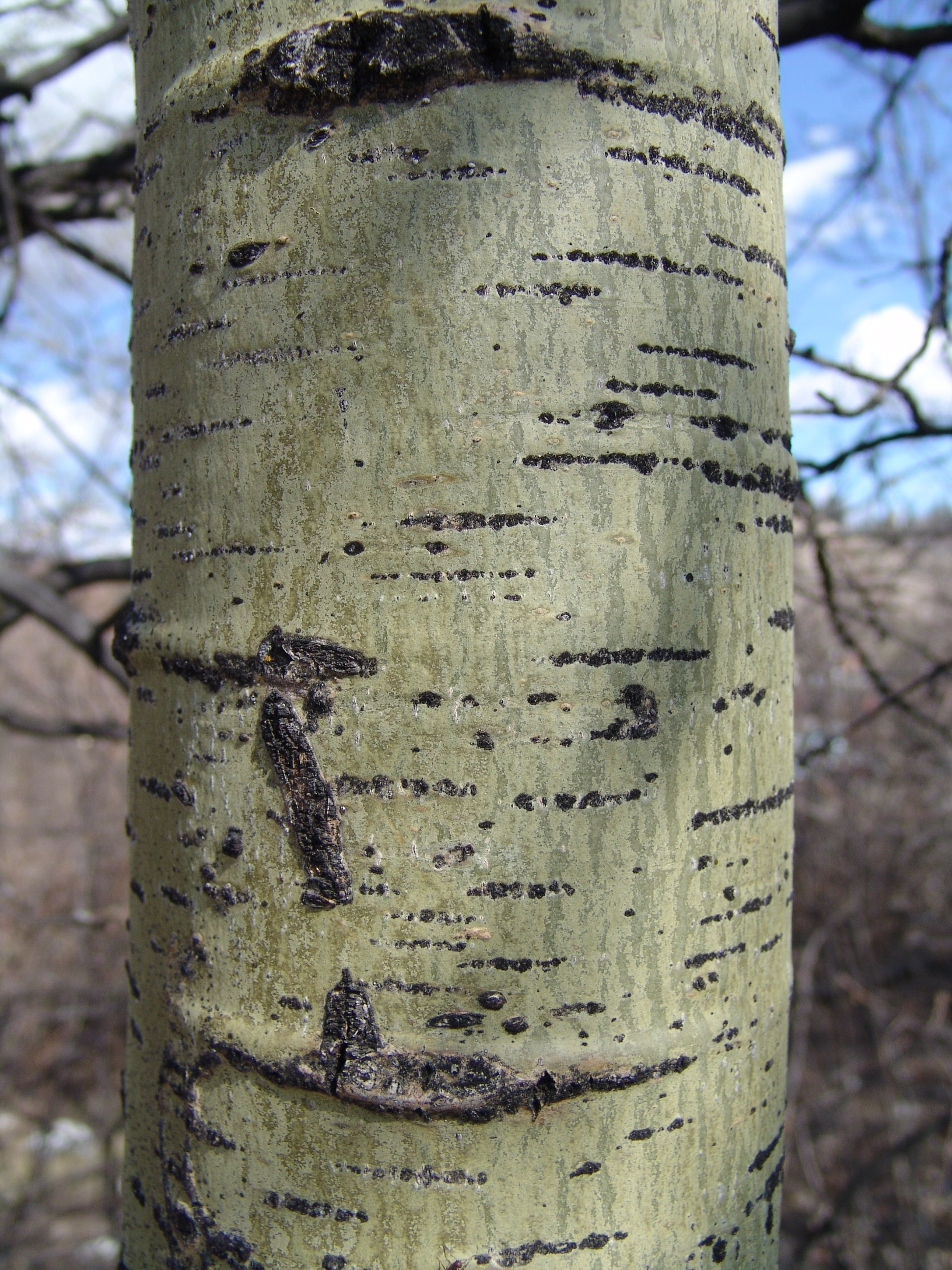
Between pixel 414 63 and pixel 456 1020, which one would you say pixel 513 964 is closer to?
pixel 456 1020

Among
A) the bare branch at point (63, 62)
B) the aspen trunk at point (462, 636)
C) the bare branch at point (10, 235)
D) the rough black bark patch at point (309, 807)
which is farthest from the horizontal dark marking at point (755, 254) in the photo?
the bare branch at point (63, 62)

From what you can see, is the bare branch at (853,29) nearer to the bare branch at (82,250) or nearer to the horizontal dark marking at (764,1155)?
the bare branch at (82,250)

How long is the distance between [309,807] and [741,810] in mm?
335

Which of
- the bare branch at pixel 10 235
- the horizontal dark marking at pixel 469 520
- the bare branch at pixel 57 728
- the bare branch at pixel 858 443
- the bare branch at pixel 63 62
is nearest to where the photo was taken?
the horizontal dark marking at pixel 469 520

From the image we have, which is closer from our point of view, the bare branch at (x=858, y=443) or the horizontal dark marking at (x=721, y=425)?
the horizontal dark marking at (x=721, y=425)

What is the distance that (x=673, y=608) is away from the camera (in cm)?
62

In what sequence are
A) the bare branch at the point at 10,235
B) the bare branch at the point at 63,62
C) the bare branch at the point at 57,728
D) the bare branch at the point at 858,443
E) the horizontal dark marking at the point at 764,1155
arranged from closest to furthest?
the horizontal dark marking at the point at 764,1155, the bare branch at the point at 858,443, the bare branch at the point at 10,235, the bare branch at the point at 63,62, the bare branch at the point at 57,728

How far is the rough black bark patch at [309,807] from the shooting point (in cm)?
59

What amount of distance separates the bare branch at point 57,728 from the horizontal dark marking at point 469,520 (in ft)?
7.88

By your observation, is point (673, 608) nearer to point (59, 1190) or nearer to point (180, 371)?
point (180, 371)

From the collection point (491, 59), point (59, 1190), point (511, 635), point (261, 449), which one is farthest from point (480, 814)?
point (59, 1190)

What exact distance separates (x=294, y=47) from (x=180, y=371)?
0.24 metres

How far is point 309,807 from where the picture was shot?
1.97 feet

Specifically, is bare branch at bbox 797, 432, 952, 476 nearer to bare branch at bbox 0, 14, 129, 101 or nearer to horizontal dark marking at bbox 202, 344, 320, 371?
horizontal dark marking at bbox 202, 344, 320, 371
